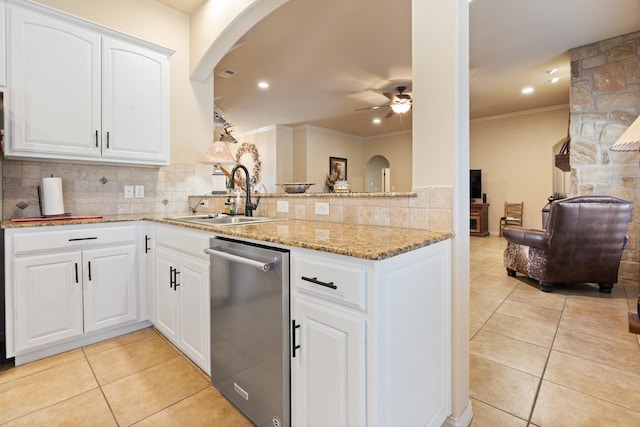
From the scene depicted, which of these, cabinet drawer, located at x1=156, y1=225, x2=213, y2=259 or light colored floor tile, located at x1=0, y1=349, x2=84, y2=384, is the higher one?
cabinet drawer, located at x1=156, y1=225, x2=213, y2=259

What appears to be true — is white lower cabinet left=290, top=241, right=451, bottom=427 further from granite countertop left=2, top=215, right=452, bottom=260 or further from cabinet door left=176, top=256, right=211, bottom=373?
cabinet door left=176, top=256, right=211, bottom=373

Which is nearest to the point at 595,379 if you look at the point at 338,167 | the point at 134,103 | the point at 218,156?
the point at 218,156

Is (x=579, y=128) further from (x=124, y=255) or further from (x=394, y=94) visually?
(x=124, y=255)

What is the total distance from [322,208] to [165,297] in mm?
1211

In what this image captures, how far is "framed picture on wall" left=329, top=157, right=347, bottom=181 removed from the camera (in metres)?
8.45

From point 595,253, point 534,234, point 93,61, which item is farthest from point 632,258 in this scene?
point 93,61

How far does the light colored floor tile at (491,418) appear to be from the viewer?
1.39 metres

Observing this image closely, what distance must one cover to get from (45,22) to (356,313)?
2.74 meters

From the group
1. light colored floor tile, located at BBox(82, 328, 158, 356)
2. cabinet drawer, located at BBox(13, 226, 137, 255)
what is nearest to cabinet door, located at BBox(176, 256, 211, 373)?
light colored floor tile, located at BBox(82, 328, 158, 356)

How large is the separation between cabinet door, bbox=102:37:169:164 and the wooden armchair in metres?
6.62

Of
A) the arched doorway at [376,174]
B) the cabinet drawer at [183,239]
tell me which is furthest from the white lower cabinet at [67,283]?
the arched doorway at [376,174]

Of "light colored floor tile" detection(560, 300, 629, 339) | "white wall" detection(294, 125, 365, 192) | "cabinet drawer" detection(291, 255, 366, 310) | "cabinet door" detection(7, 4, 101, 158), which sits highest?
"white wall" detection(294, 125, 365, 192)

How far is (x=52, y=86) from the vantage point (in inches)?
82.3

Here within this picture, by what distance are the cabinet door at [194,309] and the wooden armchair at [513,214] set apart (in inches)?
263
